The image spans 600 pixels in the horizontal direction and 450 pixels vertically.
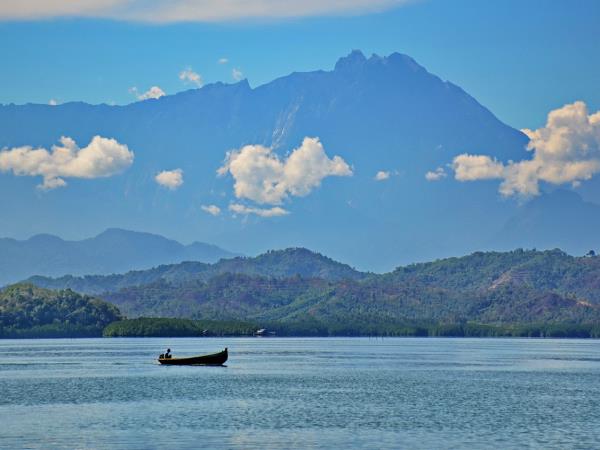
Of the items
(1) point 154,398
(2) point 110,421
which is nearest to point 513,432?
A: (2) point 110,421

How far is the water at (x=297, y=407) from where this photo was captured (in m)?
90.2

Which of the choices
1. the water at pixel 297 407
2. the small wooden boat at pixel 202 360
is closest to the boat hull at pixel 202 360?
the small wooden boat at pixel 202 360

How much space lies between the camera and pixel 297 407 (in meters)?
114

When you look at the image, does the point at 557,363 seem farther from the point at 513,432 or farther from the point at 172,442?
the point at 172,442

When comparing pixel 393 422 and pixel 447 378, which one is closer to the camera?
pixel 393 422

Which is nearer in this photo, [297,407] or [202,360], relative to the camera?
[297,407]

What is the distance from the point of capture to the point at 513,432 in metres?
94.6

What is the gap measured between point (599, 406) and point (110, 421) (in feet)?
157

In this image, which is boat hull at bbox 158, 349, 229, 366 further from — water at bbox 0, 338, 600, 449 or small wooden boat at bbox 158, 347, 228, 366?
water at bbox 0, 338, 600, 449

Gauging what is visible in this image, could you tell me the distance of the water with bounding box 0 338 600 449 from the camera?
296ft

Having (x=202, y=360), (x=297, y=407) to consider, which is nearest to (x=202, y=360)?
(x=202, y=360)

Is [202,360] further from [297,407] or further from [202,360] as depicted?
[297,407]

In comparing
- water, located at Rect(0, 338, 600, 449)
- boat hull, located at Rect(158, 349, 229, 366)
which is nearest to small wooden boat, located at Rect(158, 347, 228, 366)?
boat hull, located at Rect(158, 349, 229, 366)

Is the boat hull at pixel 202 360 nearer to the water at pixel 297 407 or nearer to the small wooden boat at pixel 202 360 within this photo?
the small wooden boat at pixel 202 360
